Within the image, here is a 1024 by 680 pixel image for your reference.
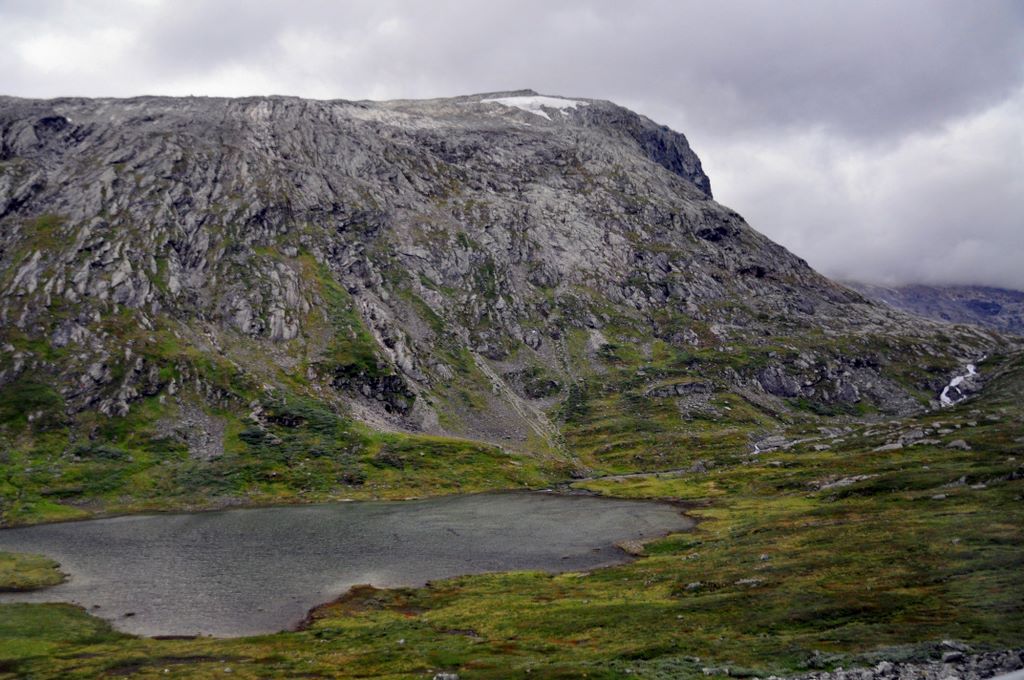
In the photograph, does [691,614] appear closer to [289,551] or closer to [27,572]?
[289,551]

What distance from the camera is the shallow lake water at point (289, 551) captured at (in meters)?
72.1

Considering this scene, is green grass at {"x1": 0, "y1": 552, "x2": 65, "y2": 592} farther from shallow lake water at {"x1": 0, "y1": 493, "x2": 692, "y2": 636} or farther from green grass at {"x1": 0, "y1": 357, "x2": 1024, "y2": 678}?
green grass at {"x1": 0, "y1": 357, "x2": 1024, "y2": 678}

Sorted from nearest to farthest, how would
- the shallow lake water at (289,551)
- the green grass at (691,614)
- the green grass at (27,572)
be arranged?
1. the green grass at (691,614)
2. the shallow lake water at (289,551)
3. the green grass at (27,572)

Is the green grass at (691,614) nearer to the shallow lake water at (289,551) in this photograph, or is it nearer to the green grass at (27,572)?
the shallow lake water at (289,551)

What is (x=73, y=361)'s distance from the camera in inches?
7293

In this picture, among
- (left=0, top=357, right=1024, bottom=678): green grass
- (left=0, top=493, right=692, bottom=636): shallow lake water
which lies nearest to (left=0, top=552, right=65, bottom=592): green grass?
(left=0, top=493, right=692, bottom=636): shallow lake water

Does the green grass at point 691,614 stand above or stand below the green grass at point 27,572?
above

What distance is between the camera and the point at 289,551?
317 ft

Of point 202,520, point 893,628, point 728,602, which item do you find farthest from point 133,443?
point 893,628

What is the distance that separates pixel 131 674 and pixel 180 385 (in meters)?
154

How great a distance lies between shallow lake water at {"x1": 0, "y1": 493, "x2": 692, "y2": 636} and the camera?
237 feet

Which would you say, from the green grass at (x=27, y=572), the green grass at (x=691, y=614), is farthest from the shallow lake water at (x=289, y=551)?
the green grass at (x=691, y=614)

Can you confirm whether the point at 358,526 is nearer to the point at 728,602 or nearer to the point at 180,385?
the point at 728,602

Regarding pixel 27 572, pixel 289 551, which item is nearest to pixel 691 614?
pixel 289 551
